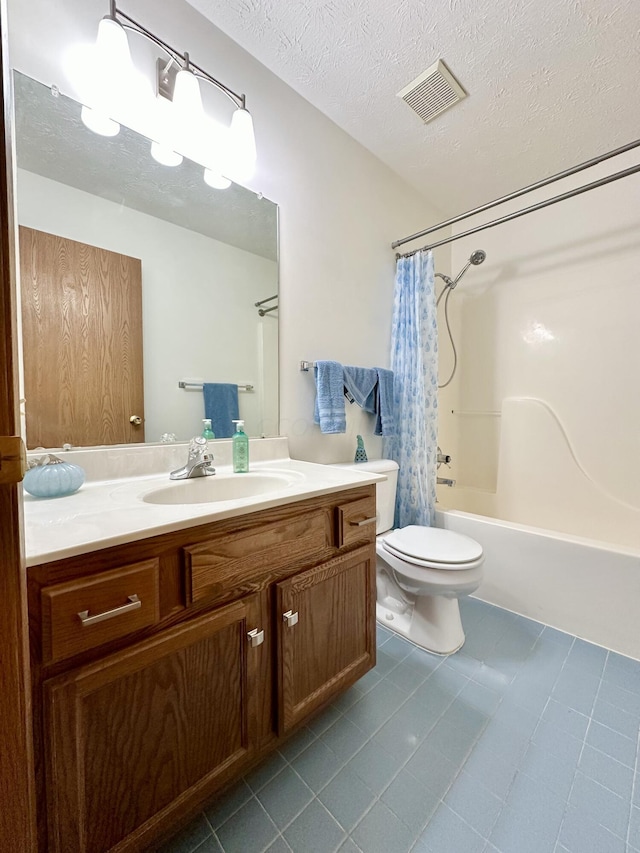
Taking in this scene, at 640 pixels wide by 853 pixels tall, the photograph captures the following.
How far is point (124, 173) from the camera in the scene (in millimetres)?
1092

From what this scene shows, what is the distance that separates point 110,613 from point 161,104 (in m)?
1.52

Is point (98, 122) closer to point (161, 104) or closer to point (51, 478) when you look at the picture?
point (161, 104)

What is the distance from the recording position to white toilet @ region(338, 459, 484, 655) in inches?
51.9

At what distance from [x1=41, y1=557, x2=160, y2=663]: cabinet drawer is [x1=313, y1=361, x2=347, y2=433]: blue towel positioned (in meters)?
1.03

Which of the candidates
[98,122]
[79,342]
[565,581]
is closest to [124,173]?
[98,122]

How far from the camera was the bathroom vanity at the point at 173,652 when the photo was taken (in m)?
0.57

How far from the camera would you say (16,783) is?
1.48 ft

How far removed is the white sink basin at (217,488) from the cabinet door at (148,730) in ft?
1.26

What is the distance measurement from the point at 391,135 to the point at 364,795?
104 inches

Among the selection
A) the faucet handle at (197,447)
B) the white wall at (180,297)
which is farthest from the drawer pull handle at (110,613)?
the white wall at (180,297)

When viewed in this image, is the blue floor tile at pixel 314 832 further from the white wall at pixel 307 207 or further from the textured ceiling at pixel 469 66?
the textured ceiling at pixel 469 66

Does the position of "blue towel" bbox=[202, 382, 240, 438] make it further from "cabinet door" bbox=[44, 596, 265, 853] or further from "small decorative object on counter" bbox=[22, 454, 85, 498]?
"cabinet door" bbox=[44, 596, 265, 853]

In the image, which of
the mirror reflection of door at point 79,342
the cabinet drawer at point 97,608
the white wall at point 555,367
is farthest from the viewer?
the white wall at point 555,367

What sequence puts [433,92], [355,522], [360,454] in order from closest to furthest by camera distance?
[355,522]
[433,92]
[360,454]
